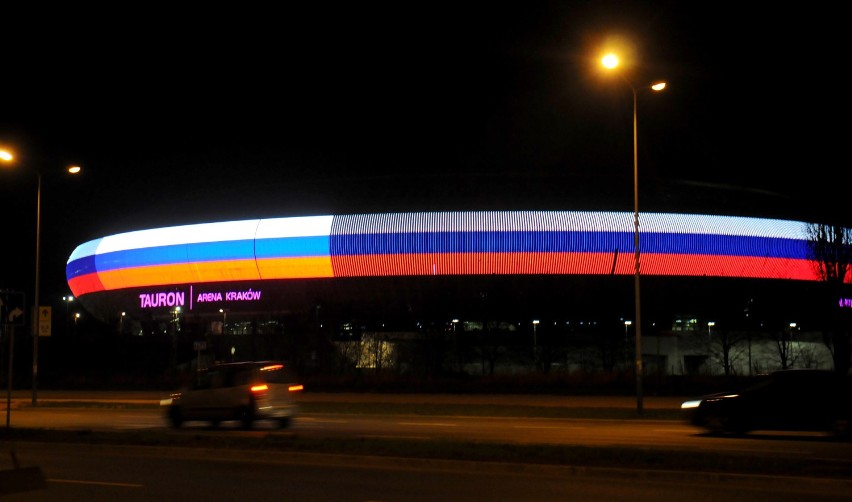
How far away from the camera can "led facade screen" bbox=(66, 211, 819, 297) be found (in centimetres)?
7244

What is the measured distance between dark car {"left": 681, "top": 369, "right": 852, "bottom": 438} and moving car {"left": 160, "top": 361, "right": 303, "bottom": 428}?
11528 mm

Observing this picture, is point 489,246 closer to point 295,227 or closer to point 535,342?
point 535,342

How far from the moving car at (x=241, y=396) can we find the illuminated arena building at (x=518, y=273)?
38.6 meters

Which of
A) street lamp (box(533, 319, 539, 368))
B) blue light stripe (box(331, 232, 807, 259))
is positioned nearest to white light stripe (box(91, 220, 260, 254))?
blue light stripe (box(331, 232, 807, 259))

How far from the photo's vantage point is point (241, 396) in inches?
1066

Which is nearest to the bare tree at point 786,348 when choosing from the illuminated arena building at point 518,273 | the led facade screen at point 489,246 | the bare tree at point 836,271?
the illuminated arena building at point 518,273

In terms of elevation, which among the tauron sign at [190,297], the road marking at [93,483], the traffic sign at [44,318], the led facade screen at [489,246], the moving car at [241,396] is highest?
the led facade screen at [489,246]

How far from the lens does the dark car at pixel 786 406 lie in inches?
899

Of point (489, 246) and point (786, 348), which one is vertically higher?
point (489, 246)

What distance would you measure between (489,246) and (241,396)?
46.5 m

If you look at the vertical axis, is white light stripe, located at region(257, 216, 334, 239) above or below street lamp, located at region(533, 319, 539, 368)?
above

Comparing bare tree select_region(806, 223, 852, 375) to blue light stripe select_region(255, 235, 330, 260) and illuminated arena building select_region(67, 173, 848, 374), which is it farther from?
blue light stripe select_region(255, 235, 330, 260)

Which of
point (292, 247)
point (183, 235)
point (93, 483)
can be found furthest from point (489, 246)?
point (93, 483)

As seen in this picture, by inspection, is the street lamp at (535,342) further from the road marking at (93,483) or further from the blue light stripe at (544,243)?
the road marking at (93,483)
